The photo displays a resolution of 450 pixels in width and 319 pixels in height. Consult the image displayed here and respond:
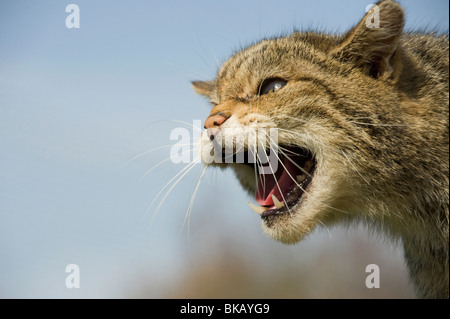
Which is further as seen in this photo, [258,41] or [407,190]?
[258,41]

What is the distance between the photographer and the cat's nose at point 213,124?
4980 mm

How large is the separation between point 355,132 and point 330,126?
248 mm

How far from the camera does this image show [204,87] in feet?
22.7

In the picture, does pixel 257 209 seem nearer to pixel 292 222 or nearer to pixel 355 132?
pixel 292 222

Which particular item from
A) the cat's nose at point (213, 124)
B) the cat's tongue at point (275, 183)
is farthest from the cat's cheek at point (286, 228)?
the cat's nose at point (213, 124)

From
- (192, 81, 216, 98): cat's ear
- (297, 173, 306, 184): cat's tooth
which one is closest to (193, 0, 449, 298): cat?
(297, 173, 306, 184): cat's tooth

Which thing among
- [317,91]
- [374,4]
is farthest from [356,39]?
[317,91]

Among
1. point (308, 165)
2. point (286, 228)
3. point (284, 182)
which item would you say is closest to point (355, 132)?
point (308, 165)

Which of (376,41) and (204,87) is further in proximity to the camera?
(204,87)

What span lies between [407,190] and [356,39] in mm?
1640

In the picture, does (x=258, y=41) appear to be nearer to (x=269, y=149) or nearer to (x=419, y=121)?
(x=269, y=149)

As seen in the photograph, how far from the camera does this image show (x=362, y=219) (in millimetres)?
5848

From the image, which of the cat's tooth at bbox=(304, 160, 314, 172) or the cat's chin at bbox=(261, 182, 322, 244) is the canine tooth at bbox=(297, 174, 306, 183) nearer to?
the cat's tooth at bbox=(304, 160, 314, 172)

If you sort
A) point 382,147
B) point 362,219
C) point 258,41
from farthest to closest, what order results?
point 258,41 < point 362,219 < point 382,147
